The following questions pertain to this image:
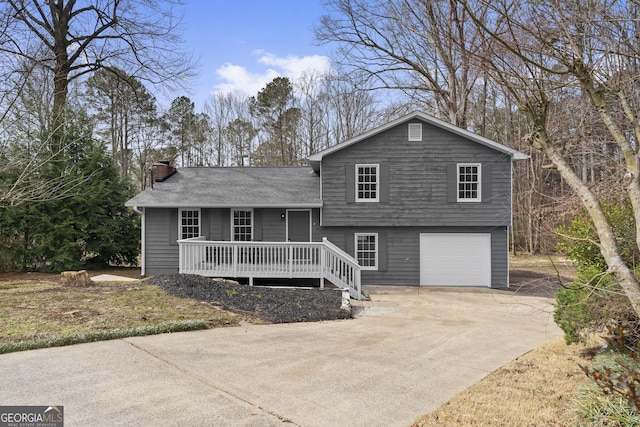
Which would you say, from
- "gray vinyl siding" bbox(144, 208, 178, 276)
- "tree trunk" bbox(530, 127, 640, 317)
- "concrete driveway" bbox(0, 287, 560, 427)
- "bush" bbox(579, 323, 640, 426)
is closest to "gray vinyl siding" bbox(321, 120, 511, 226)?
"gray vinyl siding" bbox(144, 208, 178, 276)

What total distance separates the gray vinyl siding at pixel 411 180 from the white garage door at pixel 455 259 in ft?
1.91

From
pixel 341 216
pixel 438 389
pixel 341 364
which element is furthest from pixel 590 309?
pixel 341 216

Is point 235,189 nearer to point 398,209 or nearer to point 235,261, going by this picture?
Result: point 235,261

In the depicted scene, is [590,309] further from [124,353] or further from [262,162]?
[262,162]

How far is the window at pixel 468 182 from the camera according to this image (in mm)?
13172

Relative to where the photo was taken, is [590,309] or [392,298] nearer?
[590,309]

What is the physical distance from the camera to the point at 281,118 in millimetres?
28922

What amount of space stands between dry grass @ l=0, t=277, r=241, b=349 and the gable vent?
29.0 ft

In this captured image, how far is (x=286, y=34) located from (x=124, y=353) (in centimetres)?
1343

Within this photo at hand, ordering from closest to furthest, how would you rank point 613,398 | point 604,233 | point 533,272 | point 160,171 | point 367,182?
1. point 613,398
2. point 604,233
3. point 367,182
4. point 160,171
5. point 533,272

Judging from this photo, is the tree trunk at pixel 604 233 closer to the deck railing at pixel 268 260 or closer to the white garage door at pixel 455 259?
the deck railing at pixel 268 260

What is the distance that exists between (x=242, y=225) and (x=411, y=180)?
624 centimetres

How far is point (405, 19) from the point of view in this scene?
19.5 metres

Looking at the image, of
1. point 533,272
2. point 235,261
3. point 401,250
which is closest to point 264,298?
point 235,261
